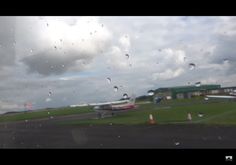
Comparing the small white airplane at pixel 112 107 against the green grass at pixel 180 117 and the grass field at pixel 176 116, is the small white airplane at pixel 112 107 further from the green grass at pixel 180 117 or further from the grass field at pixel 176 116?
the green grass at pixel 180 117

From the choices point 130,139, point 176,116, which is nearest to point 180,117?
point 176,116

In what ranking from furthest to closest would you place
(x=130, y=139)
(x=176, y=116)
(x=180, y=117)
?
(x=176, y=116) < (x=180, y=117) < (x=130, y=139)

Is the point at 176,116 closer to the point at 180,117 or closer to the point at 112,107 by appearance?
the point at 180,117

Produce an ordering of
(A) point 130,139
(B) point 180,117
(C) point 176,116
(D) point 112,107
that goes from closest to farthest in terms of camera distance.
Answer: (A) point 130,139 < (B) point 180,117 < (C) point 176,116 < (D) point 112,107

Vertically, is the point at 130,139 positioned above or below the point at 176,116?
above

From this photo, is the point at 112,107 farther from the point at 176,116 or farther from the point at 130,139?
the point at 130,139

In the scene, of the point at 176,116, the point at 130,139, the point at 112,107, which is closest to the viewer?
the point at 130,139

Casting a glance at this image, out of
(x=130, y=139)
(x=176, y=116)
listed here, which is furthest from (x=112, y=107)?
(x=130, y=139)

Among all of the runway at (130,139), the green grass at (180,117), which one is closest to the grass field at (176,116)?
the green grass at (180,117)

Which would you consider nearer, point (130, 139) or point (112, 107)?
point (130, 139)
